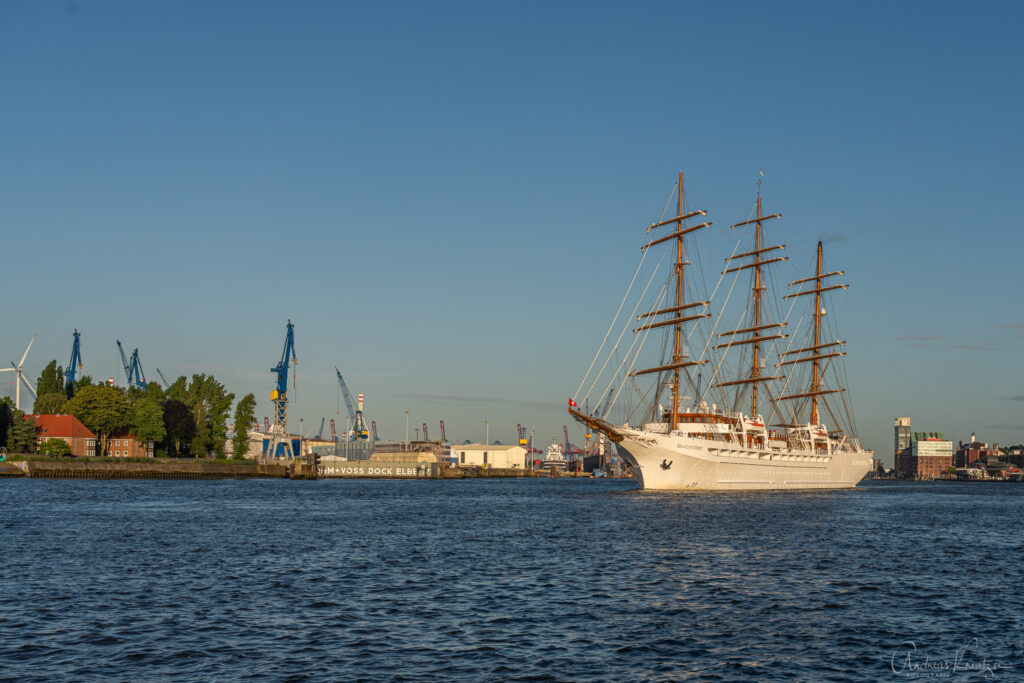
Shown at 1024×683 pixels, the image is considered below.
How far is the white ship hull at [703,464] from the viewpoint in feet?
319

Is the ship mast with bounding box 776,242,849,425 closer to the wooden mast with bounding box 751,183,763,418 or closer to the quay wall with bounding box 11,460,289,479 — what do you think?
the wooden mast with bounding box 751,183,763,418

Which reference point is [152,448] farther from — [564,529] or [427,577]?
[427,577]

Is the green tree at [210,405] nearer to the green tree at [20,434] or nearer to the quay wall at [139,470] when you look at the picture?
the quay wall at [139,470]

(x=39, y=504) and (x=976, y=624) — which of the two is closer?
(x=976, y=624)

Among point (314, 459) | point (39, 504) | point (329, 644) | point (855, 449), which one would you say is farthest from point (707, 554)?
point (314, 459)

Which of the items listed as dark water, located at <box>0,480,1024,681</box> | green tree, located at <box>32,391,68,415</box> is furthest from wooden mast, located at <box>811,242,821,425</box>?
green tree, located at <box>32,391,68,415</box>

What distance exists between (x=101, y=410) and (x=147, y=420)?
830 cm

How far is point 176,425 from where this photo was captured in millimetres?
171750

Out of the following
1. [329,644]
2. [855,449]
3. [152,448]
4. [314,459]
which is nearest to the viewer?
[329,644]

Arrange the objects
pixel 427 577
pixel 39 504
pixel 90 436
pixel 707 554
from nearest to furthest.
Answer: pixel 427 577 < pixel 707 554 < pixel 39 504 < pixel 90 436

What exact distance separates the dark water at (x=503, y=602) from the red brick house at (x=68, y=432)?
106702 mm

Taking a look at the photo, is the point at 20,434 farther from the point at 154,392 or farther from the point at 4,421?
the point at 154,392

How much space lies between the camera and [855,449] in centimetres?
15000

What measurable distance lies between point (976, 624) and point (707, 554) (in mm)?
16425
